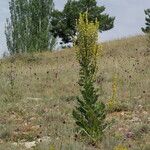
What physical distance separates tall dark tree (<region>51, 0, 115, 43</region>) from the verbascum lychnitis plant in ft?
90.6

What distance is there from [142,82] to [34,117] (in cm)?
450

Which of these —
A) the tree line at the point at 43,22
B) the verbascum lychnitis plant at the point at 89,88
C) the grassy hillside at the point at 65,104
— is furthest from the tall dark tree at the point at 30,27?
the verbascum lychnitis plant at the point at 89,88

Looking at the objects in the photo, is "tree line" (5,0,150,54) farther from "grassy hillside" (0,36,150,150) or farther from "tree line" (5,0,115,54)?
"grassy hillside" (0,36,150,150)

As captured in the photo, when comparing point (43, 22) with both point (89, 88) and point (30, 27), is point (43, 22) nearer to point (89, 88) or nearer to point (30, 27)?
point (30, 27)

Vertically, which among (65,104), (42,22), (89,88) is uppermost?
(42,22)

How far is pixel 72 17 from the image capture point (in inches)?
1510

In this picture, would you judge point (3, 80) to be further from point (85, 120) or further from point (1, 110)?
point (85, 120)

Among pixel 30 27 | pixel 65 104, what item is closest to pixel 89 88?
pixel 65 104

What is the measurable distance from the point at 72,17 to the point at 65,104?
2478cm

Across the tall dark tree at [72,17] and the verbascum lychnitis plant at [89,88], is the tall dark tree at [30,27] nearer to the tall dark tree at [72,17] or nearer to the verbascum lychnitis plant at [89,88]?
the tall dark tree at [72,17]

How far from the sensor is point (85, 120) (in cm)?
1005

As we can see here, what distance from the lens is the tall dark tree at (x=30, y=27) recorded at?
35469 mm

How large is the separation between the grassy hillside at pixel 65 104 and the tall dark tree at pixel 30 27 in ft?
35.0

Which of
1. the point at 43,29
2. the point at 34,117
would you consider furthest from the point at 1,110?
the point at 43,29
